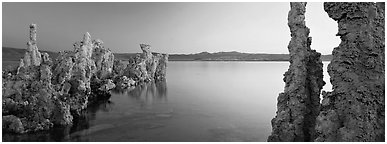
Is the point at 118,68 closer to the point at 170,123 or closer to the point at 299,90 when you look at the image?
the point at 170,123

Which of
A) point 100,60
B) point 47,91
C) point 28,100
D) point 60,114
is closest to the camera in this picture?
point 28,100

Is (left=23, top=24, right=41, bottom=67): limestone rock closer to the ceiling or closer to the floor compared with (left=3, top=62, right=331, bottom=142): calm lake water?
closer to the ceiling

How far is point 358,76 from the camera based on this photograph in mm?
9688

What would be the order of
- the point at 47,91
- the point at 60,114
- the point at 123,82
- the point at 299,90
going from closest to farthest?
the point at 299,90
the point at 47,91
the point at 60,114
the point at 123,82

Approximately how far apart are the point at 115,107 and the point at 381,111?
32.9 meters

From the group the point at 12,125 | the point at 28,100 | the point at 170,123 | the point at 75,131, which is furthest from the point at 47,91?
the point at 170,123

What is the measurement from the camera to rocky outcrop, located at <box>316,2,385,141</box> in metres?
9.44

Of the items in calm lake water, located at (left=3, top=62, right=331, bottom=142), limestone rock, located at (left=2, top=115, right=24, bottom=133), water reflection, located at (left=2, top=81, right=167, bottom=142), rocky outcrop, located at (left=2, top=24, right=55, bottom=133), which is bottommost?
calm lake water, located at (left=3, top=62, right=331, bottom=142)

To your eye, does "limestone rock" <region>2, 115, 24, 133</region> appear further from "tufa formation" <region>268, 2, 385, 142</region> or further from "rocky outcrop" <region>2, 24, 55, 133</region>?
"tufa formation" <region>268, 2, 385, 142</region>

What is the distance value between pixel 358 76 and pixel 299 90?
3.46 metres

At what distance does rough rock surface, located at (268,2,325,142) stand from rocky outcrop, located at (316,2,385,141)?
2.69 m

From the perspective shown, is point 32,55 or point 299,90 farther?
point 32,55

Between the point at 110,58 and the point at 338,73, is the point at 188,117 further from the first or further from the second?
the point at 110,58

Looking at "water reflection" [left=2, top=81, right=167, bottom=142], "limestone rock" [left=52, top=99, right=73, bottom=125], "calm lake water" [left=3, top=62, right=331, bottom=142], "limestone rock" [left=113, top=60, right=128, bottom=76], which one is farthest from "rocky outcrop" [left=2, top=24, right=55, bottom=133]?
"limestone rock" [left=113, top=60, right=128, bottom=76]
